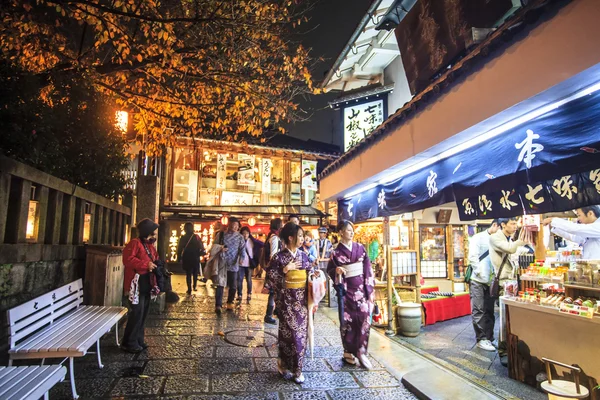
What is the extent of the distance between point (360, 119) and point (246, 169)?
10993 mm

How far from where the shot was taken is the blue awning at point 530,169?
171 inches

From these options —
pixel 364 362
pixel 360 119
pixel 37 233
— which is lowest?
pixel 364 362

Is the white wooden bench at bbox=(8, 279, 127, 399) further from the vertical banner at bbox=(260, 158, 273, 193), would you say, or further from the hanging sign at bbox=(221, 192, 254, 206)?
the vertical banner at bbox=(260, 158, 273, 193)

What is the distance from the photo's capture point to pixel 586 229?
20.6 ft

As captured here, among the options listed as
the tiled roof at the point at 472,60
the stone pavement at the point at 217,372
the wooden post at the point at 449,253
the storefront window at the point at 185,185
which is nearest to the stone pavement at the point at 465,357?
the stone pavement at the point at 217,372

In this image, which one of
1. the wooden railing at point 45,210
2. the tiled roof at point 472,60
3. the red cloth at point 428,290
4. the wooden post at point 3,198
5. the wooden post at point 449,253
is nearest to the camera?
the tiled roof at point 472,60

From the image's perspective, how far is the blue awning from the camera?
4.34 metres

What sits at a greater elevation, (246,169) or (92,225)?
(246,169)

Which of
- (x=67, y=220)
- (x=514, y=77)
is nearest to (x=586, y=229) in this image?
(x=514, y=77)

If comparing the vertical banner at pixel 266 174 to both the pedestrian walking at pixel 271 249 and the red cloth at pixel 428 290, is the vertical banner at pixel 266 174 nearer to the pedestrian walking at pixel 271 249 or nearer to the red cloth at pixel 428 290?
the red cloth at pixel 428 290

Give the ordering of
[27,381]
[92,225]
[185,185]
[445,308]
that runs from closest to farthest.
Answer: [27,381] → [92,225] → [445,308] → [185,185]

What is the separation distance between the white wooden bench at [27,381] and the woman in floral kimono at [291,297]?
2.93 meters

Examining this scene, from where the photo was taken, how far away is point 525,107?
484 centimetres

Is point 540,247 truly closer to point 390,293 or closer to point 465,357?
point 390,293
